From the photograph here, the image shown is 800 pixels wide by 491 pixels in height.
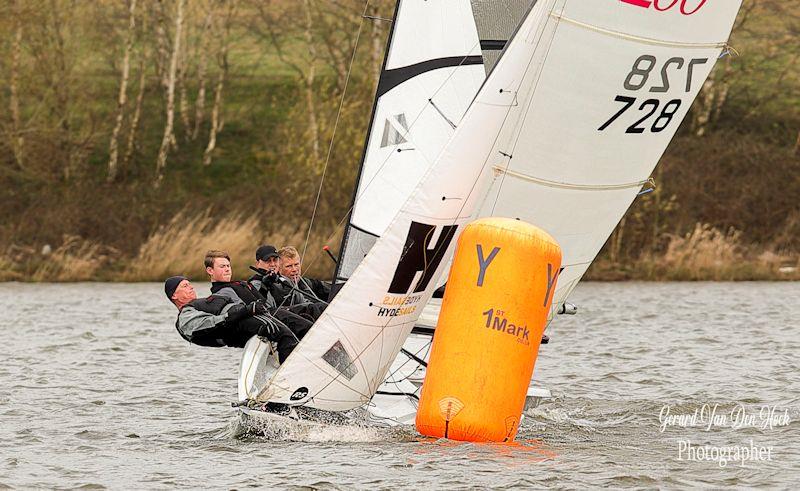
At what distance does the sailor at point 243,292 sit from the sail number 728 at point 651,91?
8.90 ft

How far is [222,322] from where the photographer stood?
9.25 metres

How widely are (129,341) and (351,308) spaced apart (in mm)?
8099

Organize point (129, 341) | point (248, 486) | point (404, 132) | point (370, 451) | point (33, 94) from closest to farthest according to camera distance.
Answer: point (248, 486)
point (370, 451)
point (404, 132)
point (129, 341)
point (33, 94)

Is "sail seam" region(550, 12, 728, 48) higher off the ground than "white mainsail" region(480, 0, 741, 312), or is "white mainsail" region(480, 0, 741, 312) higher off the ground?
"sail seam" region(550, 12, 728, 48)

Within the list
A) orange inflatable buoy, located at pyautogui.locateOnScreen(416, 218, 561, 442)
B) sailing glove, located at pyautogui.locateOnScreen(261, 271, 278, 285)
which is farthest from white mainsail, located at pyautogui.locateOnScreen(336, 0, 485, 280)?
orange inflatable buoy, located at pyautogui.locateOnScreen(416, 218, 561, 442)

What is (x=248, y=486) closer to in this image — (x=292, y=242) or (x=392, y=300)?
(x=392, y=300)

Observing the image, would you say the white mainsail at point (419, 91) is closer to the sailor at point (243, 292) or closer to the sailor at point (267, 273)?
the sailor at point (267, 273)

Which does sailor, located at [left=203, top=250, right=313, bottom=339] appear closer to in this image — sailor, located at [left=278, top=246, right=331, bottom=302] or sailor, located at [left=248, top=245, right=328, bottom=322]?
sailor, located at [left=248, top=245, right=328, bottom=322]

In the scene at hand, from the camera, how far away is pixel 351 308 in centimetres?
898

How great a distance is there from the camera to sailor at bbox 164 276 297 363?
30.4ft

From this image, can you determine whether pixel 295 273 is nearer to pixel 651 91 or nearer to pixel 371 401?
pixel 371 401

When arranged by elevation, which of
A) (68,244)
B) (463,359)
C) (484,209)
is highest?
(484,209)

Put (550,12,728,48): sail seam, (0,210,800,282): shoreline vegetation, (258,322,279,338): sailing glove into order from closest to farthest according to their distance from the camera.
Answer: (258,322,279,338): sailing glove → (550,12,728,48): sail seam → (0,210,800,282): shoreline vegetation

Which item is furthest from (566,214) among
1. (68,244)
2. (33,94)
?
(33,94)
